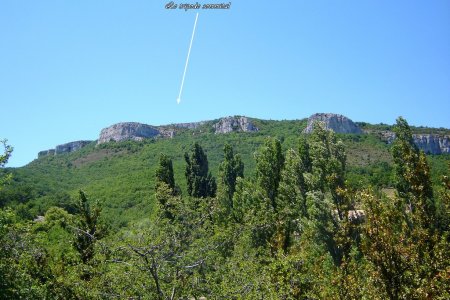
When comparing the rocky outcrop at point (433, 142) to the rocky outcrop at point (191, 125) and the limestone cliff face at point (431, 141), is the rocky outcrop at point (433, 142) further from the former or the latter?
the rocky outcrop at point (191, 125)

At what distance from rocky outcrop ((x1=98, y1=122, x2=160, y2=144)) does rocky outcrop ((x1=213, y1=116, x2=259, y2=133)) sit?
23840mm

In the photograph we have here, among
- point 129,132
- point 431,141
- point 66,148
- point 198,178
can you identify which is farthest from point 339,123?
point 198,178

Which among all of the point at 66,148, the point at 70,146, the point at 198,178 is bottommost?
the point at 198,178

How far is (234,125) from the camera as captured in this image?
12669 centimetres

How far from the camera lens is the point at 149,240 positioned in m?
10.8

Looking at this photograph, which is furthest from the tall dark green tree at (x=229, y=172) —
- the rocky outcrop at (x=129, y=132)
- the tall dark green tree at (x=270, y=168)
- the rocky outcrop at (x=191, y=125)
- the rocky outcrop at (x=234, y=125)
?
the rocky outcrop at (x=129, y=132)

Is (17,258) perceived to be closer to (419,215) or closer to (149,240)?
(149,240)

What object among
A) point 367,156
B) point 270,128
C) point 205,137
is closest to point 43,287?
point 367,156

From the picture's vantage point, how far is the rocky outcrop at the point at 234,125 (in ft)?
408

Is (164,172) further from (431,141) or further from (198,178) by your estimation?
(431,141)

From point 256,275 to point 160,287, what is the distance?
9.18 ft

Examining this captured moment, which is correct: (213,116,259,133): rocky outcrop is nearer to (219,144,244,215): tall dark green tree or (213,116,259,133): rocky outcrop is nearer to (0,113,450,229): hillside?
(0,113,450,229): hillside

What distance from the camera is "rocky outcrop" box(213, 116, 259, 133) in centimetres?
12450

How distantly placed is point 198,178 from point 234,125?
270 feet
